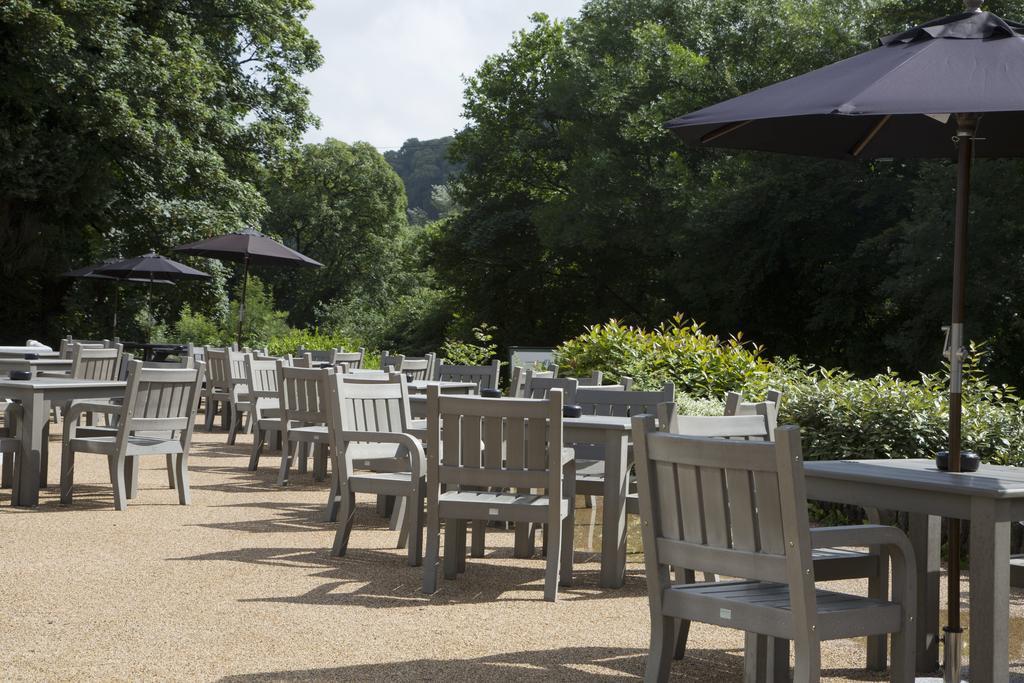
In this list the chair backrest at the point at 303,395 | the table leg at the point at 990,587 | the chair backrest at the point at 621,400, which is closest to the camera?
the table leg at the point at 990,587

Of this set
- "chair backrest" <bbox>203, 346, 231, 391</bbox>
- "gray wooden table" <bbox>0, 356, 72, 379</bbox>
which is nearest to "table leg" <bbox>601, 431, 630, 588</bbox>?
"gray wooden table" <bbox>0, 356, 72, 379</bbox>

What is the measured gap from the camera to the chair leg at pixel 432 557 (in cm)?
611

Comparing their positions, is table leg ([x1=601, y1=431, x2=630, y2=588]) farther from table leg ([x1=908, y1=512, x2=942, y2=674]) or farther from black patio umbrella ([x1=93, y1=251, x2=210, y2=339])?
black patio umbrella ([x1=93, y1=251, x2=210, y2=339])

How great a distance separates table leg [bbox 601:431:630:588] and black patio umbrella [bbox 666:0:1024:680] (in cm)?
187

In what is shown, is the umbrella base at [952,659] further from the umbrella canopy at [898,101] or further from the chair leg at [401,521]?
the chair leg at [401,521]

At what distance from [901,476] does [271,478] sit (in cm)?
772

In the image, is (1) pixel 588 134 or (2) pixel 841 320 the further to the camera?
(1) pixel 588 134

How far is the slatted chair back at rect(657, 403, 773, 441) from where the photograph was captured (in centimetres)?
460

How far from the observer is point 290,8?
2948 cm

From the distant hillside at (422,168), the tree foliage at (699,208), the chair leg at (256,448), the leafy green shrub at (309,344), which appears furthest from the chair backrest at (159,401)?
the distant hillside at (422,168)

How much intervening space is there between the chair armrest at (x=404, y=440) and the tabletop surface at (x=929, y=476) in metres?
2.81

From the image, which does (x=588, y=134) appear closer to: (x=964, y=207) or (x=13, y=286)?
(x=13, y=286)

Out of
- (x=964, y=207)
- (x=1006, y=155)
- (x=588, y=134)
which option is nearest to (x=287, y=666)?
(x=964, y=207)

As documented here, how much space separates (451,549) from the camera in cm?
650
